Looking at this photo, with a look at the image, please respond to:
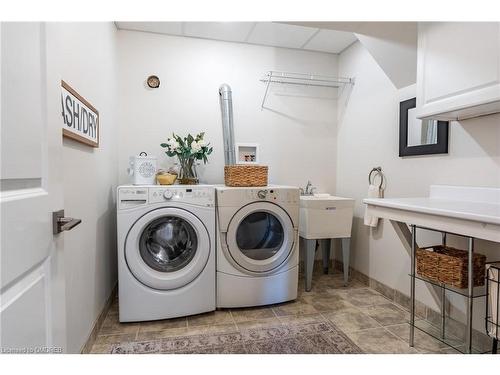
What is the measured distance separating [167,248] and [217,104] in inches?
59.5

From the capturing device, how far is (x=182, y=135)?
9.53ft

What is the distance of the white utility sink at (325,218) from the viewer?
8.73 feet

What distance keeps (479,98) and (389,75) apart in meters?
1.03

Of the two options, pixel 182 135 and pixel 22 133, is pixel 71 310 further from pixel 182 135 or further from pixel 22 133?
pixel 182 135

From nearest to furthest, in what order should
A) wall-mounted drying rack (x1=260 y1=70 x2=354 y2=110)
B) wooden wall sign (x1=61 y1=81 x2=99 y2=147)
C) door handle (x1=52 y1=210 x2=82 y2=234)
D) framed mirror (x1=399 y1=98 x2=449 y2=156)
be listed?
door handle (x1=52 y1=210 x2=82 y2=234) → wooden wall sign (x1=61 y1=81 x2=99 y2=147) → framed mirror (x1=399 y1=98 x2=449 y2=156) → wall-mounted drying rack (x1=260 y1=70 x2=354 y2=110)

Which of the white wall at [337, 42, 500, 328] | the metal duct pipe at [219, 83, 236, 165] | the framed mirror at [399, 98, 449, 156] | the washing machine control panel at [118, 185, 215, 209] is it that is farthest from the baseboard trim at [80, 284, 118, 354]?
the framed mirror at [399, 98, 449, 156]

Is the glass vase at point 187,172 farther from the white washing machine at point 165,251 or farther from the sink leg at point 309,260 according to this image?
the sink leg at point 309,260

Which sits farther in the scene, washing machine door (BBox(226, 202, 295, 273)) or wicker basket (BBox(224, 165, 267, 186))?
wicker basket (BBox(224, 165, 267, 186))

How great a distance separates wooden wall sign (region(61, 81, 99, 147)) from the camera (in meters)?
1.37

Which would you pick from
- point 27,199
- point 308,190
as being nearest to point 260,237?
point 308,190

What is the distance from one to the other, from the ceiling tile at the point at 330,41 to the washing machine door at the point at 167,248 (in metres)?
2.13

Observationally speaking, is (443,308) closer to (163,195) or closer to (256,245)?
(256,245)

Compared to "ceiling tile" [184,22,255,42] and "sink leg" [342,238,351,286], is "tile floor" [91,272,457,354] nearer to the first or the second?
"sink leg" [342,238,351,286]

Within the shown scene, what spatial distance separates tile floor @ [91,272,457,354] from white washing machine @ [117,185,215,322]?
90 millimetres
